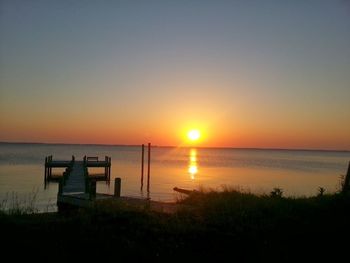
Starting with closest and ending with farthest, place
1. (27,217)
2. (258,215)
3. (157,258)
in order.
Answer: (157,258), (27,217), (258,215)

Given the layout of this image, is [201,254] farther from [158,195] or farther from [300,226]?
[158,195]

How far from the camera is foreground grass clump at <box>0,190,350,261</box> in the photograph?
846 centimetres

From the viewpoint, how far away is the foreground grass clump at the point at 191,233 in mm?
8461

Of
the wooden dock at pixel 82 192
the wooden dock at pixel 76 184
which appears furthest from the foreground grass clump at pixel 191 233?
the wooden dock at pixel 76 184

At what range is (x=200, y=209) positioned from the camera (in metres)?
12.8

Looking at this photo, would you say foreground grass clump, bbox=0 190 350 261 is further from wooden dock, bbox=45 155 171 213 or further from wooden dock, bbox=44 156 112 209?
wooden dock, bbox=44 156 112 209

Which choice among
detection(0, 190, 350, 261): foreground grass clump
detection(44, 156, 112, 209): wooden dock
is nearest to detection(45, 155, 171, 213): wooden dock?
detection(44, 156, 112, 209): wooden dock

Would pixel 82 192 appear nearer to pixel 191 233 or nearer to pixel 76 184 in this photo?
pixel 76 184

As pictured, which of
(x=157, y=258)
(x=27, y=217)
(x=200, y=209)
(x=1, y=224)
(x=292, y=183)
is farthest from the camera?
(x=292, y=183)

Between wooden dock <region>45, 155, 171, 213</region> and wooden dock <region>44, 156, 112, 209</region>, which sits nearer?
wooden dock <region>45, 155, 171, 213</region>

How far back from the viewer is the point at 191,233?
32.4ft

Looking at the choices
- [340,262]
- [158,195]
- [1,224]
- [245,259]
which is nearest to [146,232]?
[245,259]

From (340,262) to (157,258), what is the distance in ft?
12.1

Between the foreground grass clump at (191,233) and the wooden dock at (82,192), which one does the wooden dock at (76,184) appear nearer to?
the wooden dock at (82,192)
